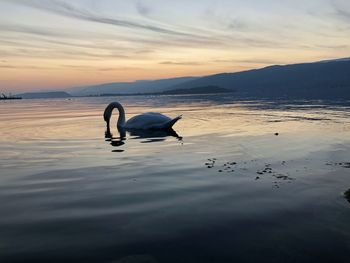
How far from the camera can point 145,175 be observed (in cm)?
1264

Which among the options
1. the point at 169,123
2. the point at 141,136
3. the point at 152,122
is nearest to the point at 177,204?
the point at 141,136

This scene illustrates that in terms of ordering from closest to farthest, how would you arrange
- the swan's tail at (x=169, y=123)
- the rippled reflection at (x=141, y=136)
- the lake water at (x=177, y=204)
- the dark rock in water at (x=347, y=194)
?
the lake water at (x=177, y=204), the dark rock in water at (x=347, y=194), the rippled reflection at (x=141, y=136), the swan's tail at (x=169, y=123)

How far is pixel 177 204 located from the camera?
9.17m

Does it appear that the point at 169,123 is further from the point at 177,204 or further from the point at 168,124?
the point at 177,204

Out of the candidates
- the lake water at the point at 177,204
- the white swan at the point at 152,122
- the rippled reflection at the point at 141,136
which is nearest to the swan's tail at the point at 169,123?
the white swan at the point at 152,122

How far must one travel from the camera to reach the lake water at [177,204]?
21.5 ft

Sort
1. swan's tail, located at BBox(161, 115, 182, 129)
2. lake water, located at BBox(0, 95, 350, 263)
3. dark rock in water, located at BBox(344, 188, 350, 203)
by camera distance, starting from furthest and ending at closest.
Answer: swan's tail, located at BBox(161, 115, 182, 129), dark rock in water, located at BBox(344, 188, 350, 203), lake water, located at BBox(0, 95, 350, 263)

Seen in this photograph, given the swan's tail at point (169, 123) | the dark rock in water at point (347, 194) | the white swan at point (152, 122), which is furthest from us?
the white swan at point (152, 122)

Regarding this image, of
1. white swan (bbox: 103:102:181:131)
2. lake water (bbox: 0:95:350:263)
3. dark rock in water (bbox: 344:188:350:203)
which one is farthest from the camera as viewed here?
white swan (bbox: 103:102:181:131)

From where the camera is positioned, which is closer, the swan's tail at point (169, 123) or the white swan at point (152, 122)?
the swan's tail at point (169, 123)

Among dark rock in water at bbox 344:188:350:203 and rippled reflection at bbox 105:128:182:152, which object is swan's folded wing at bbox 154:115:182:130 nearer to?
rippled reflection at bbox 105:128:182:152

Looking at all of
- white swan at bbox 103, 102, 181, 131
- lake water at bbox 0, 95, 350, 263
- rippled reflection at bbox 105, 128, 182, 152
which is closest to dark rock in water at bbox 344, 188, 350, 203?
lake water at bbox 0, 95, 350, 263

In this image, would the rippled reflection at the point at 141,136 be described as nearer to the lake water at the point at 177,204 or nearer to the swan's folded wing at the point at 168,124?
the swan's folded wing at the point at 168,124

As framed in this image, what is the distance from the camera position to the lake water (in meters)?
6.55
